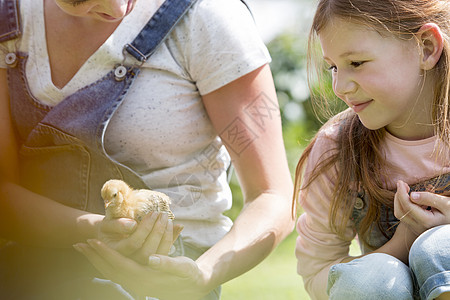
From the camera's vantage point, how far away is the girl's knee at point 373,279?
1.57 m

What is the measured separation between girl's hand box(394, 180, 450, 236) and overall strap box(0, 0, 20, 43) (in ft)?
4.00

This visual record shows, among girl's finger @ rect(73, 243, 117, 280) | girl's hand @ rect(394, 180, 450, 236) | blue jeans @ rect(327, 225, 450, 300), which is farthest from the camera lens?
girl's finger @ rect(73, 243, 117, 280)

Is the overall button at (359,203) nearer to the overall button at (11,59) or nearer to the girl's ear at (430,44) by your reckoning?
the girl's ear at (430,44)

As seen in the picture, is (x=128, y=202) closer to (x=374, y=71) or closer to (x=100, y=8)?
(x=100, y=8)

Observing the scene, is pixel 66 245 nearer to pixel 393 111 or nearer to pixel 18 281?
pixel 18 281

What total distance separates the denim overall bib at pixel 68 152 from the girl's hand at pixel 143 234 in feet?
0.72

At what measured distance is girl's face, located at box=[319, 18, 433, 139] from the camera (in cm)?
179

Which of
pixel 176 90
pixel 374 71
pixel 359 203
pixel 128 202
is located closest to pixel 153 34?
pixel 176 90

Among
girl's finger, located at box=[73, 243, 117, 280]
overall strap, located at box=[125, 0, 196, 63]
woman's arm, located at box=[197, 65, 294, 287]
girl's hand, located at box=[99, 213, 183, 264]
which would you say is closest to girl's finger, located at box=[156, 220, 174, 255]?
girl's hand, located at box=[99, 213, 183, 264]

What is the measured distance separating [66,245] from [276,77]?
4284mm

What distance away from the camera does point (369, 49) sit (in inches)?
70.3

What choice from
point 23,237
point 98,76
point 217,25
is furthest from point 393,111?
point 23,237

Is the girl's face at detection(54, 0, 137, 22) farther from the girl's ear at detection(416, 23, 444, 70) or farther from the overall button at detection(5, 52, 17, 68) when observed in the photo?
the girl's ear at detection(416, 23, 444, 70)

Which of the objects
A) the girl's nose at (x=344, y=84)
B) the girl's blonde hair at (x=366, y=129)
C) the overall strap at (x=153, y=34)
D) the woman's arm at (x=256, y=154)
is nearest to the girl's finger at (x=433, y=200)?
the girl's blonde hair at (x=366, y=129)
